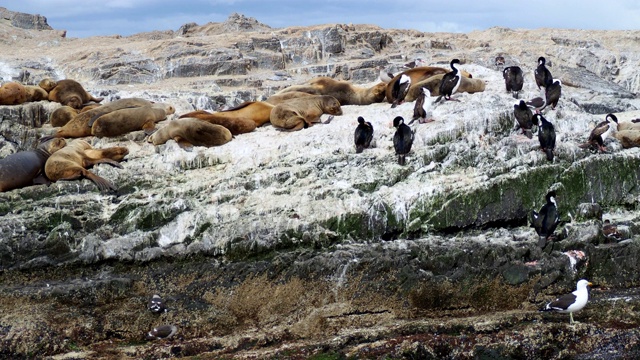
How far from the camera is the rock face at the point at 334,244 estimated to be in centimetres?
1054

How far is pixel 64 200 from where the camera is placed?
544 inches

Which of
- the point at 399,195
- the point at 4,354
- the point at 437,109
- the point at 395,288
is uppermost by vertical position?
the point at 437,109

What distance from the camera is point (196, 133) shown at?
1536cm

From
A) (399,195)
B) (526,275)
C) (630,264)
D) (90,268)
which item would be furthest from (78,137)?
(630,264)

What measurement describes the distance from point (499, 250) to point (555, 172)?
2.26 meters

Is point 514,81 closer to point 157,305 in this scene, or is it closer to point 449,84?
point 449,84

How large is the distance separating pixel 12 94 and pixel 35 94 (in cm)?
59

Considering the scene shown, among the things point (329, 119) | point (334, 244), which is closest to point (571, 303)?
point (334, 244)

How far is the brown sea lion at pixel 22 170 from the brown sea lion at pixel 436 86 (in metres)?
6.65

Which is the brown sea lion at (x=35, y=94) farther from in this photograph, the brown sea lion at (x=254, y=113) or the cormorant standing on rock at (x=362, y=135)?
the cormorant standing on rock at (x=362, y=135)

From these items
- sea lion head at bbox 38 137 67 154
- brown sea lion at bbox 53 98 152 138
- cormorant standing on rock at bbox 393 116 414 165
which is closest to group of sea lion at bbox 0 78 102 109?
brown sea lion at bbox 53 98 152 138

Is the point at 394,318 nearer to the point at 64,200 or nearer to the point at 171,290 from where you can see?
the point at 171,290

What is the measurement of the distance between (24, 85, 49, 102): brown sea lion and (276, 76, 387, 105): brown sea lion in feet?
17.9

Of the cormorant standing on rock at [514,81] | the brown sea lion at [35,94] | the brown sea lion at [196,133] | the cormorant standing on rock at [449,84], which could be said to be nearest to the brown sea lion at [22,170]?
the brown sea lion at [196,133]
